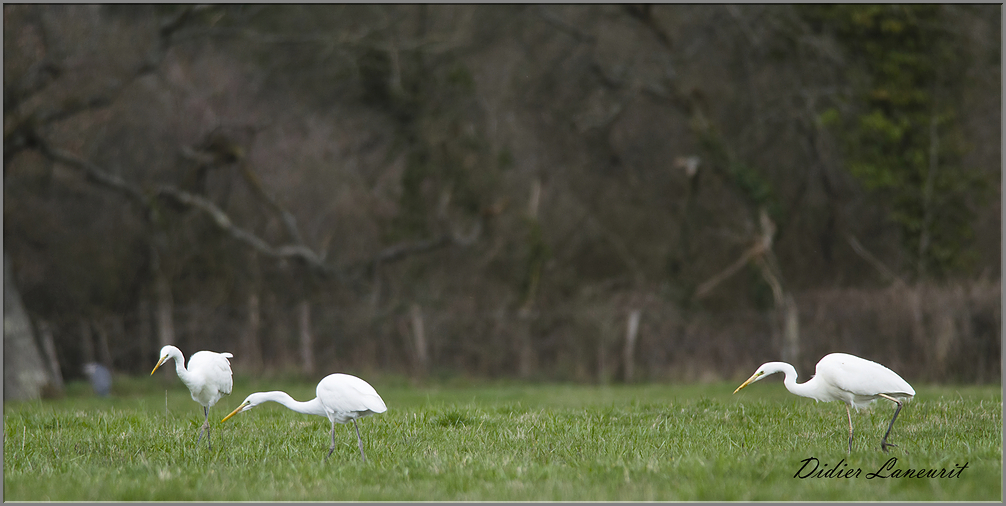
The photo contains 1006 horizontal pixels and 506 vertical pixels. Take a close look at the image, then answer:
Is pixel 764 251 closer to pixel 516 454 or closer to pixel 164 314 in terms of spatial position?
pixel 164 314

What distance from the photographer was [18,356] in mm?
16922

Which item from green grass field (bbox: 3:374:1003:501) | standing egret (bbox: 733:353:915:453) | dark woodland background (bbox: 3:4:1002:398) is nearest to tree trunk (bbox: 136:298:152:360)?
dark woodland background (bbox: 3:4:1002:398)

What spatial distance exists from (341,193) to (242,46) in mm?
4933

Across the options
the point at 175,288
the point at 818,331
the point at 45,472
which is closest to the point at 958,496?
the point at 45,472

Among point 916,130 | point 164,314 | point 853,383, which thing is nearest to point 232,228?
point 164,314

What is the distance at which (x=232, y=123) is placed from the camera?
2231 cm

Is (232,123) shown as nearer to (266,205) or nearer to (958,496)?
(266,205)

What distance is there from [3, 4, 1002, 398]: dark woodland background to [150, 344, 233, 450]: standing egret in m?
10.9

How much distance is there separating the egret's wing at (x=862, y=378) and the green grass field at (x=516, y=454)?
400 millimetres

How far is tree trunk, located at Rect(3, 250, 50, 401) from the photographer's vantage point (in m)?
16.7

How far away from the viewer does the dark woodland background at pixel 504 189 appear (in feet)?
64.3

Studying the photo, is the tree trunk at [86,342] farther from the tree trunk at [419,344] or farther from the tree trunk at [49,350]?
the tree trunk at [419,344]
